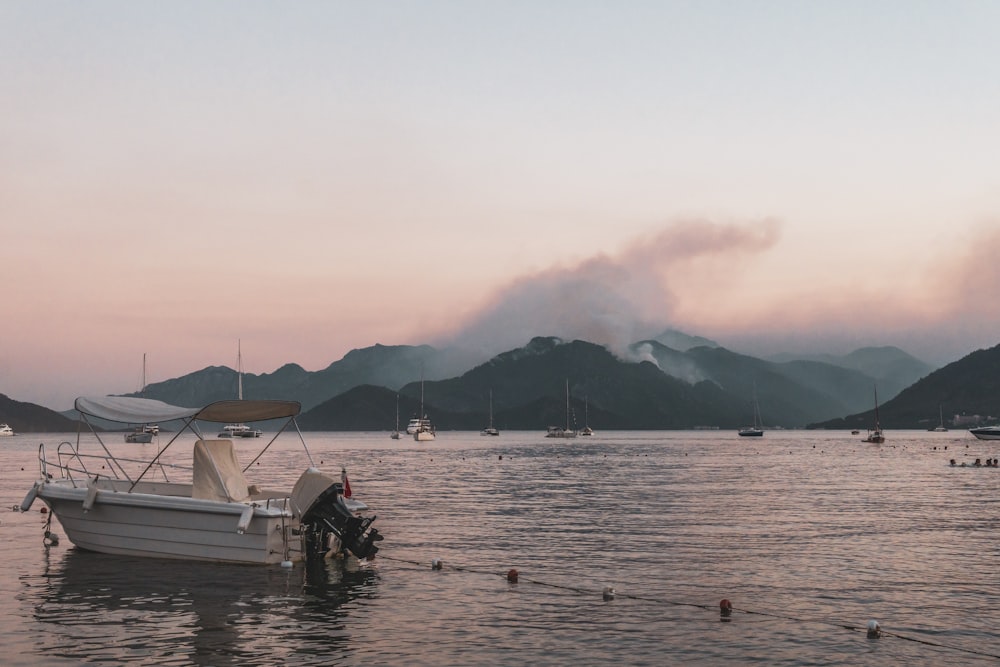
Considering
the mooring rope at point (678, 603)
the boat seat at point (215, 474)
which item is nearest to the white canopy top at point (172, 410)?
the boat seat at point (215, 474)

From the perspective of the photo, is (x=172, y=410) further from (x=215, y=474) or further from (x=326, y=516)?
(x=326, y=516)

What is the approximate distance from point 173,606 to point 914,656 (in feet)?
56.8

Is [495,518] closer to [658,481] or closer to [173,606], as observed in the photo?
[173,606]

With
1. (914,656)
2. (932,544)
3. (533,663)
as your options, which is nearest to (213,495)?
(533,663)

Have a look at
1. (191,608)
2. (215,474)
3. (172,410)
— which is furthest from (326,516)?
(172,410)

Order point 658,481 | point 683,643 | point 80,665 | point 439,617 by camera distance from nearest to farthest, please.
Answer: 1. point 80,665
2. point 683,643
3. point 439,617
4. point 658,481

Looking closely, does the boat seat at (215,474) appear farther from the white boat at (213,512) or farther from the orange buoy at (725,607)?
the orange buoy at (725,607)

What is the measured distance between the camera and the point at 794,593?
88.3ft

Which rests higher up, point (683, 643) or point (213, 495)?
point (213, 495)

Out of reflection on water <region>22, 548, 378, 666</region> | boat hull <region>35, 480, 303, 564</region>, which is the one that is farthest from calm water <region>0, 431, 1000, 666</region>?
boat hull <region>35, 480, 303, 564</region>

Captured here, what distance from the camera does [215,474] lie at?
30859mm

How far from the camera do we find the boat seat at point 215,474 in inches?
1212

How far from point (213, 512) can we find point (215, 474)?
1.85 m

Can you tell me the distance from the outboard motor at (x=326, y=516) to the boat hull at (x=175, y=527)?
1.66 ft
